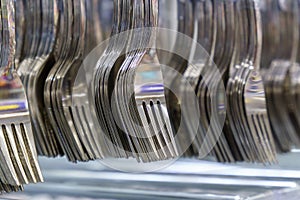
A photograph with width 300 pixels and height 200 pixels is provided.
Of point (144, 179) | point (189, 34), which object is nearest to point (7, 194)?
point (144, 179)

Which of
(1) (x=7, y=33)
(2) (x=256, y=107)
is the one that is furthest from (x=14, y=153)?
(2) (x=256, y=107)

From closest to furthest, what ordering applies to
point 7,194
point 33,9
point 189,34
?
point 7,194 → point 33,9 → point 189,34

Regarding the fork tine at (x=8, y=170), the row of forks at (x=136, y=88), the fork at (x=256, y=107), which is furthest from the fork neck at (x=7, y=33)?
the fork at (x=256, y=107)

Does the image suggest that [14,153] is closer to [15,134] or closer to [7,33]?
[15,134]

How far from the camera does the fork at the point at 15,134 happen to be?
2.13ft

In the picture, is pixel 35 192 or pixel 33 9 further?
pixel 33 9

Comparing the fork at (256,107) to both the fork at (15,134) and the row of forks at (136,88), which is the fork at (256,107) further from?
the fork at (15,134)

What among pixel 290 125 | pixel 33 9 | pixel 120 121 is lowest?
pixel 290 125

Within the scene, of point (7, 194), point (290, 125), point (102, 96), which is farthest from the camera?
point (290, 125)

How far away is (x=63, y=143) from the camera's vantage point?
2.74 ft

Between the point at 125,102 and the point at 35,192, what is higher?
the point at 125,102

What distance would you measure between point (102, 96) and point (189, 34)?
0.34 meters

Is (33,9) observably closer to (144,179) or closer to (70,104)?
(70,104)

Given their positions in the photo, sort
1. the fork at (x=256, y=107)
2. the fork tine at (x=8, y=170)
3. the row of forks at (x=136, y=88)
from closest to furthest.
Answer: the fork tine at (x=8, y=170)
the row of forks at (x=136, y=88)
the fork at (x=256, y=107)
